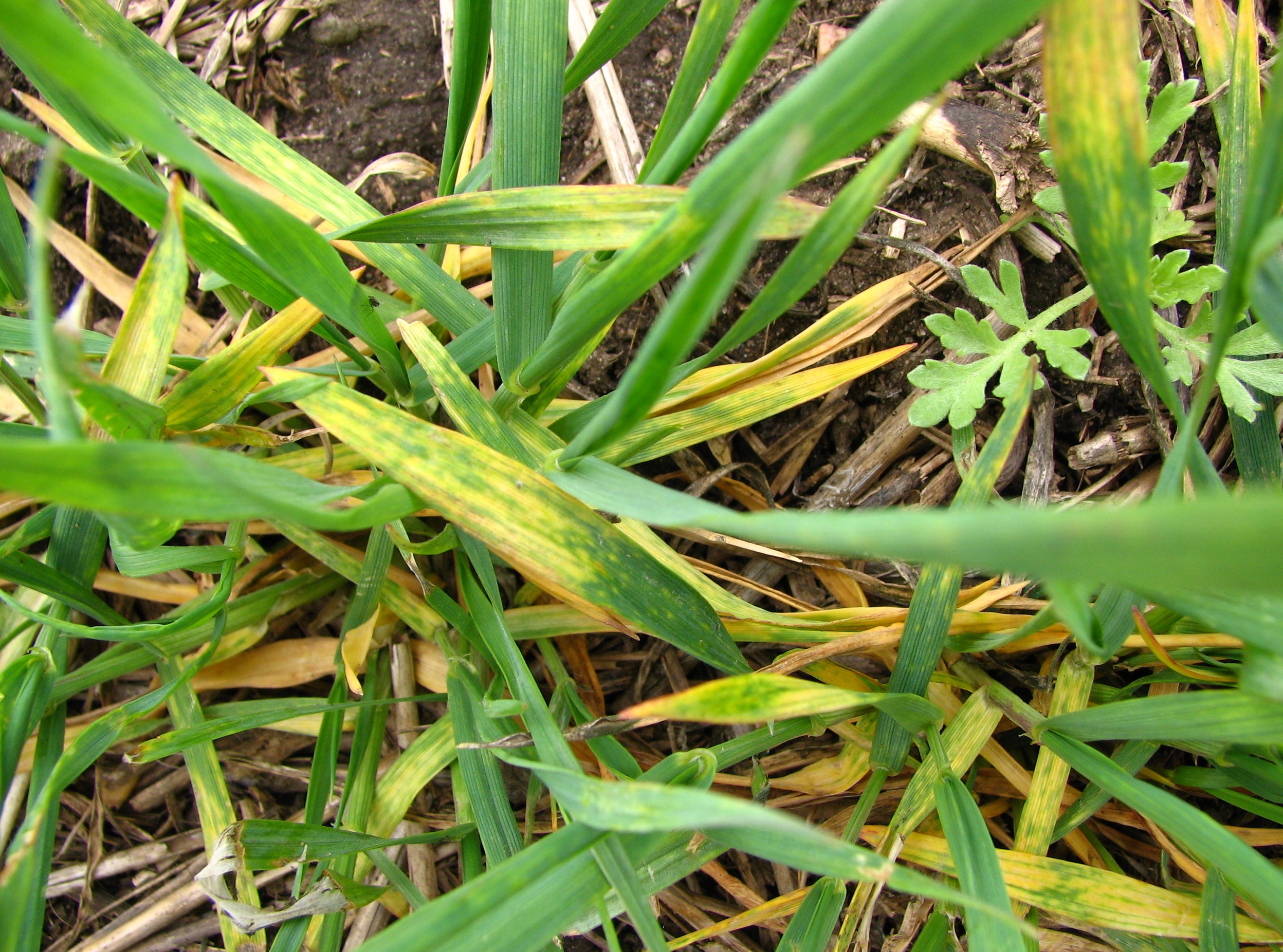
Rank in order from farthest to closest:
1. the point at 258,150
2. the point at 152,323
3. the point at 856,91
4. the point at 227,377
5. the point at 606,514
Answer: the point at 606,514
the point at 258,150
the point at 227,377
the point at 152,323
the point at 856,91

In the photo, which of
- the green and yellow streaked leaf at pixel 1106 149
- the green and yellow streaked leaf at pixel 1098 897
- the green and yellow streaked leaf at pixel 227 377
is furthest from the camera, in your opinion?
the green and yellow streaked leaf at pixel 1098 897

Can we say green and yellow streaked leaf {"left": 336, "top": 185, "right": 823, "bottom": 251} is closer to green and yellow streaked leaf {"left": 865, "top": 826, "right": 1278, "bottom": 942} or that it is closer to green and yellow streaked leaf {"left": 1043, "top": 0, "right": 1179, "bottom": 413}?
green and yellow streaked leaf {"left": 1043, "top": 0, "right": 1179, "bottom": 413}

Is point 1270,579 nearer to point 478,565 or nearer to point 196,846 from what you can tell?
point 478,565

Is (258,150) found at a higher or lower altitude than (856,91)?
higher

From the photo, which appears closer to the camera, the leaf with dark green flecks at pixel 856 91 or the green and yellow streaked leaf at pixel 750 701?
the leaf with dark green flecks at pixel 856 91

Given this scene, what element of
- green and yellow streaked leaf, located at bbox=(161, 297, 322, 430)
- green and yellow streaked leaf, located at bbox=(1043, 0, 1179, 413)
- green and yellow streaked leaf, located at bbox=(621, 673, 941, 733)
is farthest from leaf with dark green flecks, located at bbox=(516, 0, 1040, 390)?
green and yellow streaked leaf, located at bbox=(161, 297, 322, 430)

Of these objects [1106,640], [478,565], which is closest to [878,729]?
[1106,640]

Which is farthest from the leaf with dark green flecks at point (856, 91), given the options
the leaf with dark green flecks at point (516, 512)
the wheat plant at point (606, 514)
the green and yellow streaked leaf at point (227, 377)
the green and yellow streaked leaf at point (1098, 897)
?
the green and yellow streaked leaf at point (1098, 897)

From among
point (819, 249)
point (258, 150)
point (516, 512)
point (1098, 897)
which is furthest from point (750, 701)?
point (258, 150)

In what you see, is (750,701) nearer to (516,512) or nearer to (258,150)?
(516,512)

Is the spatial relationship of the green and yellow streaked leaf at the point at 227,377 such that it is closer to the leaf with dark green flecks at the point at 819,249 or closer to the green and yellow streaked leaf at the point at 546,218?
the green and yellow streaked leaf at the point at 546,218

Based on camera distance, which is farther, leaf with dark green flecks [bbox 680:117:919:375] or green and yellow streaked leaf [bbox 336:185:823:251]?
green and yellow streaked leaf [bbox 336:185:823:251]
